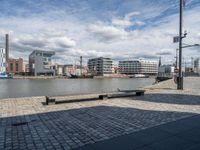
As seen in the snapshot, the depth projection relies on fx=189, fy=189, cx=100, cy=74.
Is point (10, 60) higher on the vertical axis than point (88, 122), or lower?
higher

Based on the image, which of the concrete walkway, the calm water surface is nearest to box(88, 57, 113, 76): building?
the calm water surface

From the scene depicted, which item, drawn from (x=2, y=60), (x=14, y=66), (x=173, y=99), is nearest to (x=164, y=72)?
(x=173, y=99)

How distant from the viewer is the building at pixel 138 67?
526 ft

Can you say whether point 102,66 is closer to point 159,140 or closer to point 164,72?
point 164,72

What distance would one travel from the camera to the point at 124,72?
168 metres

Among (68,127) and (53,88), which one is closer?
(68,127)

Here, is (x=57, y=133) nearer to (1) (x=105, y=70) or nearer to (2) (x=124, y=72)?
(1) (x=105, y=70)

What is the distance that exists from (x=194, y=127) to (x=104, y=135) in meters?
2.74

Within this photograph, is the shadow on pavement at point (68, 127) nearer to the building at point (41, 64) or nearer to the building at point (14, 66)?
the building at point (41, 64)

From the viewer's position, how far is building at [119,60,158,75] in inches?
6309

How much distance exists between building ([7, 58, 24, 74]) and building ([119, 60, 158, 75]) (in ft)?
276

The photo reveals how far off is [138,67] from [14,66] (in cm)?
10064

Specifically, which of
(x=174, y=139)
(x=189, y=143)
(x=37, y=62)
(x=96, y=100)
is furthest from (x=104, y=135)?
(x=37, y=62)

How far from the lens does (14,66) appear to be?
148250mm
